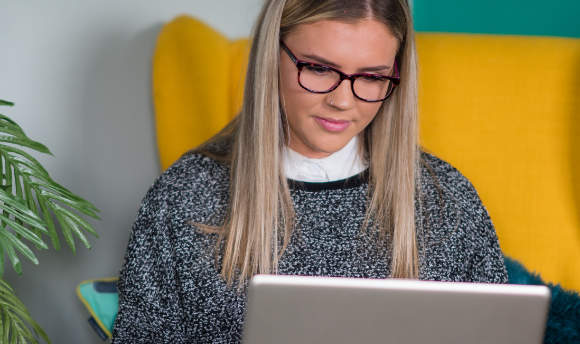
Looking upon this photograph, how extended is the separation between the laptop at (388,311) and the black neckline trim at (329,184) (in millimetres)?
598

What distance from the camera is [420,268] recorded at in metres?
1.13

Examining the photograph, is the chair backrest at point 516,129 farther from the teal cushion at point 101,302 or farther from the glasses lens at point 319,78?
the teal cushion at point 101,302

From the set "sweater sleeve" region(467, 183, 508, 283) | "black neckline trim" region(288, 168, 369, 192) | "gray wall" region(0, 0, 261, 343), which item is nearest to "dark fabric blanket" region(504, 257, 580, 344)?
"sweater sleeve" region(467, 183, 508, 283)

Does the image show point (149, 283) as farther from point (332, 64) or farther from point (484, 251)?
point (484, 251)

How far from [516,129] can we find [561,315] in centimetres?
40

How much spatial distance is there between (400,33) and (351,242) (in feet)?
1.30

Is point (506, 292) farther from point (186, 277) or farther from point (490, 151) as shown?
point (490, 151)

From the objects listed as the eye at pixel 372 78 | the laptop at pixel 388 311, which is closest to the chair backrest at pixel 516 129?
the eye at pixel 372 78

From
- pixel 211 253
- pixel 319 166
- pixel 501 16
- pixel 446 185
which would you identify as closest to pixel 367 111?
pixel 319 166

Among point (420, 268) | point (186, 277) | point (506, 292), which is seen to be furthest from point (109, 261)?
point (506, 292)

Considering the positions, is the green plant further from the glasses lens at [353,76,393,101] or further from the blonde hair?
the glasses lens at [353,76,393,101]

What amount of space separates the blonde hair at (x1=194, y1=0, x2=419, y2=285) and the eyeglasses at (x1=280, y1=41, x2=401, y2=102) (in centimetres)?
6

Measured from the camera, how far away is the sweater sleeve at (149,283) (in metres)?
1.11

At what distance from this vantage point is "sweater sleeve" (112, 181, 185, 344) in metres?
1.11
